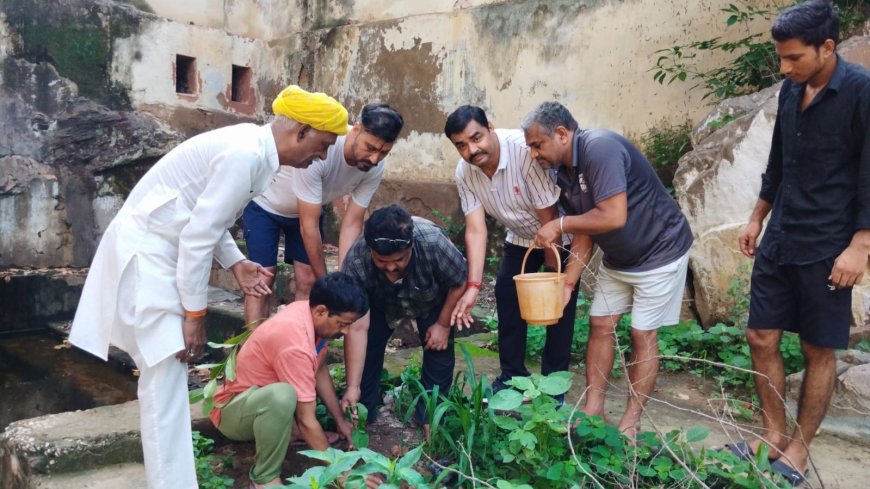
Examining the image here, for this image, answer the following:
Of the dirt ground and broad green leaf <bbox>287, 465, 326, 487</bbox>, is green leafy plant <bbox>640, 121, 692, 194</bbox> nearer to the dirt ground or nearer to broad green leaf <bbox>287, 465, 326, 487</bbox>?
the dirt ground

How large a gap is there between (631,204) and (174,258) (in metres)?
1.82

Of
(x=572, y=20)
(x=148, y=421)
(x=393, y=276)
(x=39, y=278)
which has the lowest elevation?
(x=39, y=278)

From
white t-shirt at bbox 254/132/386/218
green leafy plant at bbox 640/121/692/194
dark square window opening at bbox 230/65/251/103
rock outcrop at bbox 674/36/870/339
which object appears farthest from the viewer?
dark square window opening at bbox 230/65/251/103

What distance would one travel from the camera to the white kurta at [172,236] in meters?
2.31

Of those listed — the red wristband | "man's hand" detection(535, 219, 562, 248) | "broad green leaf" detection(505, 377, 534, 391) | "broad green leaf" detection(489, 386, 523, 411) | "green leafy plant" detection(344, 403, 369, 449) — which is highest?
"man's hand" detection(535, 219, 562, 248)

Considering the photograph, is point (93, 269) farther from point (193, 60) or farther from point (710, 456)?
point (193, 60)

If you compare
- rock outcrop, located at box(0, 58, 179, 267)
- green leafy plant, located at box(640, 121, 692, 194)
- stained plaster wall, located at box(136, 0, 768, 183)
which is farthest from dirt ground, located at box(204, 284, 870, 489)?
rock outcrop, located at box(0, 58, 179, 267)

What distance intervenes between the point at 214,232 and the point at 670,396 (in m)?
2.65

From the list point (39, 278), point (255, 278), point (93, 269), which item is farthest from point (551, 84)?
point (39, 278)

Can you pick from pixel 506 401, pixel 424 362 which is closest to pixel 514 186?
pixel 424 362

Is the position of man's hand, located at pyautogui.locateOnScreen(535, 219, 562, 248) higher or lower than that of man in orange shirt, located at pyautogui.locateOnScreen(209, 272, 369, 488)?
higher

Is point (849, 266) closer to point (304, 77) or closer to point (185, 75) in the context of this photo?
point (304, 77)

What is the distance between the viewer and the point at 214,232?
231cm

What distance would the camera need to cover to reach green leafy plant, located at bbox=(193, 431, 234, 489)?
2686mm
